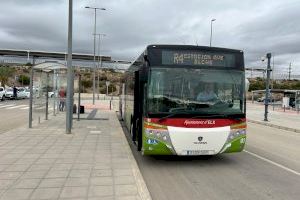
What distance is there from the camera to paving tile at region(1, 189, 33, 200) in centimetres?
573

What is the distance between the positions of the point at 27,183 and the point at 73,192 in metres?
0.98

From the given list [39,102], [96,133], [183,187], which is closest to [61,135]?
[96,133]

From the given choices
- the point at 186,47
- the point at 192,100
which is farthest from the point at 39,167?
the point at 186,47

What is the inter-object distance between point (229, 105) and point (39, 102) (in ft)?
38.1

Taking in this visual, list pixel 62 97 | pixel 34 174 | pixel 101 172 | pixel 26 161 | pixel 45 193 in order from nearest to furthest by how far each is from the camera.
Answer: pixel 45 193
pixel 34 174
pixel 101 172
pixel 26 161
pixel 62 97

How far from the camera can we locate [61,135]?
42.3 ft

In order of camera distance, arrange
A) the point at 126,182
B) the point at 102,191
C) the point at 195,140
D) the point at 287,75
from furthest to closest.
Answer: the point at 287,75, the point at 195,140, the point at 126,182, the point at 102,191

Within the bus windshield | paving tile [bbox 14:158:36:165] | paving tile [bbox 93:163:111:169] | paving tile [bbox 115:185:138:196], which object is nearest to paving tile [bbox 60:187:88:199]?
paving tile [bbox 115:185:138:196]

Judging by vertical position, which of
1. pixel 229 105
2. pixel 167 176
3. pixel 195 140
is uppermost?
pixel 229 105

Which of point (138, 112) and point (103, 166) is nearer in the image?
point (103, 166)

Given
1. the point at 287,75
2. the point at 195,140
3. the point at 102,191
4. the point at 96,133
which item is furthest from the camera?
the point at 287,75

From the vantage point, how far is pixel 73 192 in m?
6.06

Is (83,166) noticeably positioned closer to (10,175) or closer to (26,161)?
(26,161)

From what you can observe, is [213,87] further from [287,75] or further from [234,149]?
[287,75]
